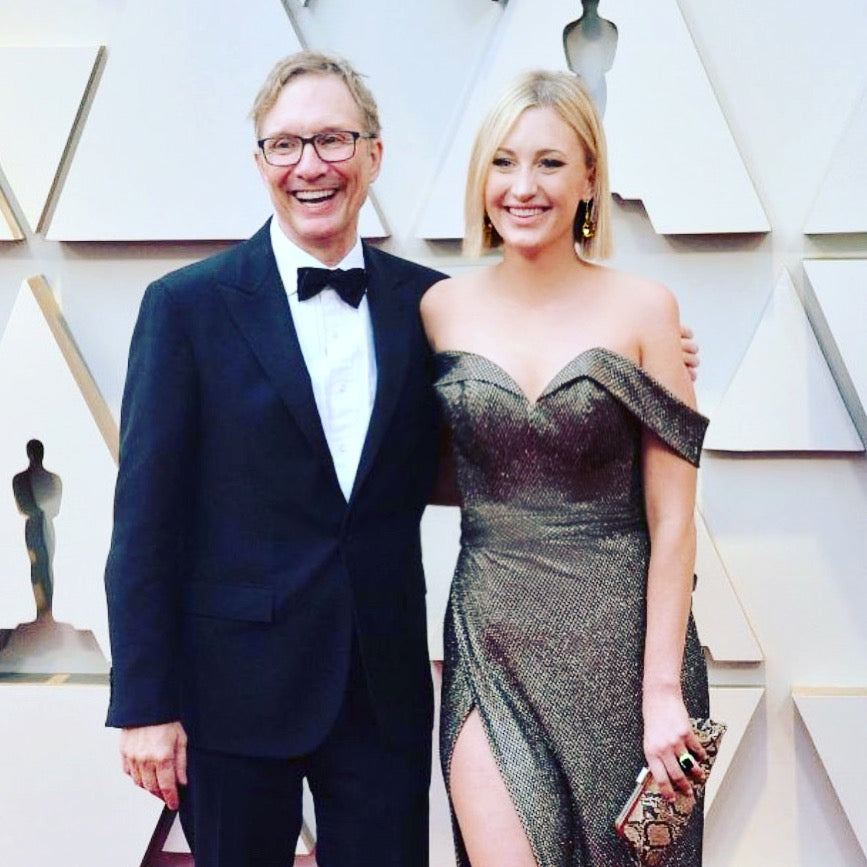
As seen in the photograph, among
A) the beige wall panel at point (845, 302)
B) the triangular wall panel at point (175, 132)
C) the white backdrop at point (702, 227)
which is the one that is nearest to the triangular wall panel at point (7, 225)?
the white backdrop at point (702, 227)

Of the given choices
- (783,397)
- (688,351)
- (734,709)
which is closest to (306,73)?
(688,351)

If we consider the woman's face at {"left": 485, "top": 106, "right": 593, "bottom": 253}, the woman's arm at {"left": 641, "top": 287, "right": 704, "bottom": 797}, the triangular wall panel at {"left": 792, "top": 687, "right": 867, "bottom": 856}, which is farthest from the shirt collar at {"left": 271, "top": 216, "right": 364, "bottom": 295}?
the triangular wall panel at {"left": 792, "top": 687, "right": 867, "bottom": 856}

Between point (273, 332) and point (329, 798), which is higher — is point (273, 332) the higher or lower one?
the higher one

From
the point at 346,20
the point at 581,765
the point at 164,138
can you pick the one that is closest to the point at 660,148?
the point at 346,20

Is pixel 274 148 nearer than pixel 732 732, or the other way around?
pixel 274 148

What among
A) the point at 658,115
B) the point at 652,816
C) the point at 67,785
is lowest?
the point at 652,816

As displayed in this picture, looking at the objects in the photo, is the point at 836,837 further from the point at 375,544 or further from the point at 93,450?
the point at 93,450

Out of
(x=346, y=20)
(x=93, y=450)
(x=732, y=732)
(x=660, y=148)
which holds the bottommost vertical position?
(x=732, y=732)

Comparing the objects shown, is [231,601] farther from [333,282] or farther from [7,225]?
[7,225]

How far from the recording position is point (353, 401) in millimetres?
1756

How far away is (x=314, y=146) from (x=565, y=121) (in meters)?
0.34

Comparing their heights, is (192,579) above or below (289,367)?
below

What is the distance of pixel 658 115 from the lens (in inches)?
101

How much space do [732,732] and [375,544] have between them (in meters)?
1.21
